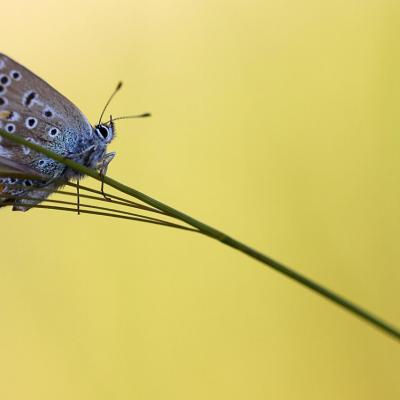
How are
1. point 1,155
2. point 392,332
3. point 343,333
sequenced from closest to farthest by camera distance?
1. point 392,332
2. point 1,155
3. point 343,333

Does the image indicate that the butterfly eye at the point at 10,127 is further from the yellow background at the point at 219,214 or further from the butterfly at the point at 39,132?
the yellow background at the point at 219,214

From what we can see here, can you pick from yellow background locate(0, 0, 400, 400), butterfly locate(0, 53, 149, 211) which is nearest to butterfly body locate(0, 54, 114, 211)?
butterfly locate(0, 53, 149, 211)

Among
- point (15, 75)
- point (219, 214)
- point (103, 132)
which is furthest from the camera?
point (219, 214)

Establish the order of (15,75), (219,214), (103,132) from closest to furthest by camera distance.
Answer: (15,75) → (103,132) → (219,214)

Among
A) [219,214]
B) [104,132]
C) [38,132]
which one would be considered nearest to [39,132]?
[38,132]

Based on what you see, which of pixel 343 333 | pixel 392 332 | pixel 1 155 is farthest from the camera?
pixel 343 333

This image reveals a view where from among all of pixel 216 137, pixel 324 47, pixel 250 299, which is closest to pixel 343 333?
pixel 250 299

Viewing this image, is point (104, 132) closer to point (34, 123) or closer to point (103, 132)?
point (103, 132)

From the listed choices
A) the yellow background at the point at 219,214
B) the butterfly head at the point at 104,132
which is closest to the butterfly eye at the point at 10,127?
the butterfly head at the point at 104,132

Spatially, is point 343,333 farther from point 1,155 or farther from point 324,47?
point 1,155
